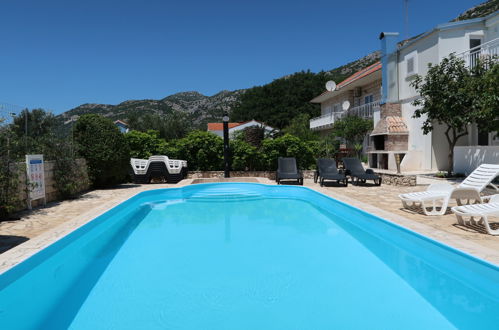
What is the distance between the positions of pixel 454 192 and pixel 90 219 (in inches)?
272

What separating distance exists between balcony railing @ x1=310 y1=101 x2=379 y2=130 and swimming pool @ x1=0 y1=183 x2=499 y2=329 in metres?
15.4

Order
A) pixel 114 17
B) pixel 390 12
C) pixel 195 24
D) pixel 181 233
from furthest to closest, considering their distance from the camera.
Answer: pixel 390 12
pixel 195 24
pixel 114 17
pixel 181 233

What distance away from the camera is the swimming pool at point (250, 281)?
3109 millimetres

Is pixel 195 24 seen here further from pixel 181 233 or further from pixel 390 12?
pixel 181 233

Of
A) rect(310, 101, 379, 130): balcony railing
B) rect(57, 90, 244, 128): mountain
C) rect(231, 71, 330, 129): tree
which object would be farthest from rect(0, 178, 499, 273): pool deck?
rect(57, 90, 244, 128): mountain

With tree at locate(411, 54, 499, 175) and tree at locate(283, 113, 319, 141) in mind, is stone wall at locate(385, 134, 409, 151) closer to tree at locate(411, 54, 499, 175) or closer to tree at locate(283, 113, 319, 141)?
tree at locate(411, 54, 499, 175)

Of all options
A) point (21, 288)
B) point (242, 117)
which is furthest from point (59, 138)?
point (242, 117)

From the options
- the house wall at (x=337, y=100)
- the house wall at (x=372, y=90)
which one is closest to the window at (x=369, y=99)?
the house wall at (x=372, y=90)

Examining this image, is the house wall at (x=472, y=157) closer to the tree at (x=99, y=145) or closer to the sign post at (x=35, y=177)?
the tree at (x=99, y=145)

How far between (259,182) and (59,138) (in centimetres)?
696

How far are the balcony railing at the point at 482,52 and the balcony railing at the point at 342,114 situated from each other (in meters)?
5.23

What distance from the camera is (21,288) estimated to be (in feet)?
11.6

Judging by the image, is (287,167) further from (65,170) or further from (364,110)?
(364,110)

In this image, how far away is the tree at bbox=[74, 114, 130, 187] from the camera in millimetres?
10883
